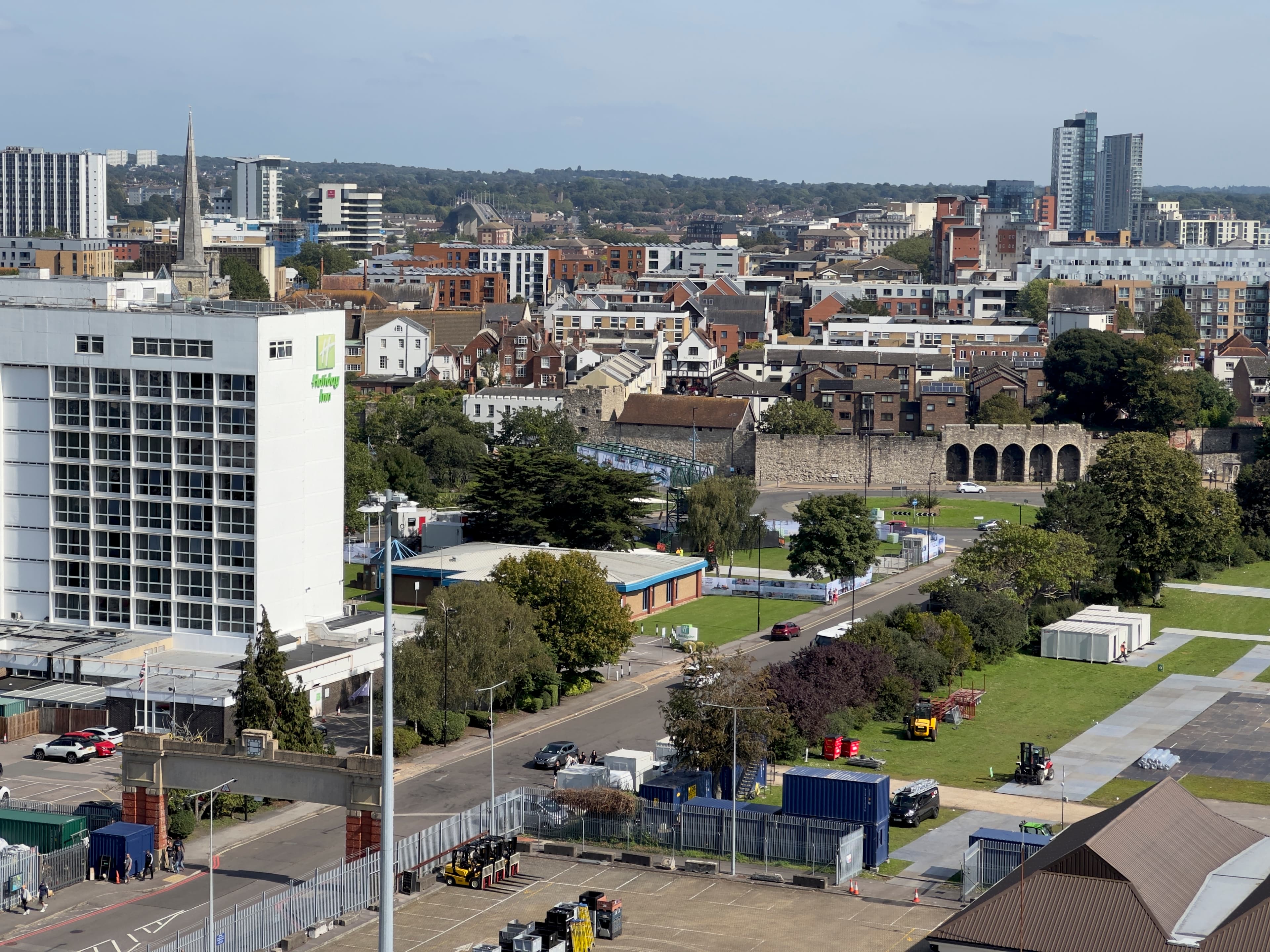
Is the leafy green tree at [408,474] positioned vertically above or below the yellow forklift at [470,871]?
above

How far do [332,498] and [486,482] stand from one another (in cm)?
2036

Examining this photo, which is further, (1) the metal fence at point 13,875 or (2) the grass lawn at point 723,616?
(2) the grass lawn at point 723,616

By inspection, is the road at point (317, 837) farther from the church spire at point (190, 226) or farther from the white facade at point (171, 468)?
the church spire at point (190, 226)

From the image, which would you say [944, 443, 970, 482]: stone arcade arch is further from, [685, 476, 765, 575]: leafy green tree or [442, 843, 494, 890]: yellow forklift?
[442, 843, 494, 890]: yellow forklift

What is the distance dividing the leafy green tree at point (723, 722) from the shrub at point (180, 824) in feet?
44.2

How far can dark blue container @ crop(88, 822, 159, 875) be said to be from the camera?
4431 centimetres

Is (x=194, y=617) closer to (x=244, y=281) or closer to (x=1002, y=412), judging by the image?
(x=1002, y=412)

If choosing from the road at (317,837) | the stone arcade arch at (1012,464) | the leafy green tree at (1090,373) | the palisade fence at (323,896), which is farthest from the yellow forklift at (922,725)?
the leafy green tree at (1090,373)

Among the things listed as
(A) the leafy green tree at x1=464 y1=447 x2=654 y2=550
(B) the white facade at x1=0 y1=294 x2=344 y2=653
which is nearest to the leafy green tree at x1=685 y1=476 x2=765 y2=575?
(A) the leafy green tree at x1=464 y1=447 x2=654 y2=550

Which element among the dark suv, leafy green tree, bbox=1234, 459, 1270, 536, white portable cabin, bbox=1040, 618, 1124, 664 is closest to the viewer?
the dark suv

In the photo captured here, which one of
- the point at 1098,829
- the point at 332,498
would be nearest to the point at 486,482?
the point at 332,498

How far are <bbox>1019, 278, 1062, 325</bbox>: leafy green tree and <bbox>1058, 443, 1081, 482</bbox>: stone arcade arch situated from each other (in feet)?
169

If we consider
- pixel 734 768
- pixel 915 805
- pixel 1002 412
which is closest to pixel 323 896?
pixel 734 768

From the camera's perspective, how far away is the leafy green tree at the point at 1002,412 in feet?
421
